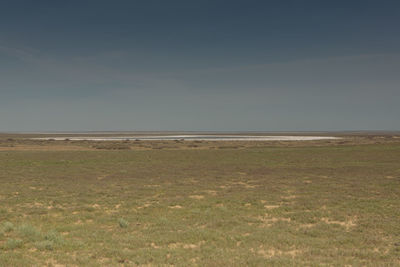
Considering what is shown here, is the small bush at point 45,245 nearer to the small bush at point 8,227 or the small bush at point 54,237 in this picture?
the small bush at point 54,237

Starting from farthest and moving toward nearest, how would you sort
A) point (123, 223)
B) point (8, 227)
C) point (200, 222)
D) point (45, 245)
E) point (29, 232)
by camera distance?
1. point (200, 222)
2. point (123, 223)
3. point (8, 227)
4. point (29, 232)
5. point (45, 245)

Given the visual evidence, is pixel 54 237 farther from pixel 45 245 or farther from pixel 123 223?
pixel 123 223

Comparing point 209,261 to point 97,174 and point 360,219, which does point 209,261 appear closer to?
point 360,219

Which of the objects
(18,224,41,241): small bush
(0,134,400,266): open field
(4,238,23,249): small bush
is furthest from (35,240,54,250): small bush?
(18,224,41,241): small bush

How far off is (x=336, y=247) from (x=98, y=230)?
28.8ft

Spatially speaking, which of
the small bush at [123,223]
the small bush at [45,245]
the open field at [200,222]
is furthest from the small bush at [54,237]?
the small bush at [123,223]

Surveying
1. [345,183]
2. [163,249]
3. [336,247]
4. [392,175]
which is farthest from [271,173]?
[163,249]

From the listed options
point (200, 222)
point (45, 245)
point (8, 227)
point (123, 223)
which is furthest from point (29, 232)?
Result: point (200, 222)

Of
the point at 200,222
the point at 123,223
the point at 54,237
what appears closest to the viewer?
the point at 54,237

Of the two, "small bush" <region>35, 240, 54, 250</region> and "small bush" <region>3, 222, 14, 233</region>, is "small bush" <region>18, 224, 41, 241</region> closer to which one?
"small bush" <region>3, 222, 14, 233</region>

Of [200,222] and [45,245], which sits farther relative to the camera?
[200,222]

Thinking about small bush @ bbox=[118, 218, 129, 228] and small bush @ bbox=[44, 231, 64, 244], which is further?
small bush @ bbox=[118, 218, 129, 228]

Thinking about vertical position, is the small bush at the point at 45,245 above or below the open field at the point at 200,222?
above

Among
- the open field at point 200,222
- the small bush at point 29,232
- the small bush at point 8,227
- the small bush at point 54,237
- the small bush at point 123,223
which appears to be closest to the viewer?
the open field at point 200,222
